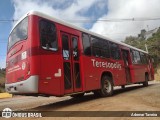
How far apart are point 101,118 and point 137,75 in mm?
11199

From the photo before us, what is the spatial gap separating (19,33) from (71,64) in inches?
92.7

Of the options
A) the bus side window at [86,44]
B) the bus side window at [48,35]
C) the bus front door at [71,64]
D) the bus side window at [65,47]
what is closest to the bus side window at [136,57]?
the bus side window at [86,44]

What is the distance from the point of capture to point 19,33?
9328 mm

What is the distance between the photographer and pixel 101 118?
627 cm

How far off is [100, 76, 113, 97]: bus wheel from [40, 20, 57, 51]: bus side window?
398cm

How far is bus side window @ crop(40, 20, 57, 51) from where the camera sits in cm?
848

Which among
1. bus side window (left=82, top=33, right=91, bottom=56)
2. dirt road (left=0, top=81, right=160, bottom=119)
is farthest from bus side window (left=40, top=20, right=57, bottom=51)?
dirt road (left=0, top=81, right=160, bottom=119)

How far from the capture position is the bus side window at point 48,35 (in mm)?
8484

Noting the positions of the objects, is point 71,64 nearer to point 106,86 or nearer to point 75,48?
point 75,48

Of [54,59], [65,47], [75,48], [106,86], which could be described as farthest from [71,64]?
[106,86]

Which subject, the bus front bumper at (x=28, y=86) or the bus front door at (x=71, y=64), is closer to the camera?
the bus front bumper at (x=28, y=86)

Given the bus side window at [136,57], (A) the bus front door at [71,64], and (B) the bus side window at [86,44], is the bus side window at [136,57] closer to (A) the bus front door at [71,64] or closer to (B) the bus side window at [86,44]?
(B) the bus side window at [86,44]

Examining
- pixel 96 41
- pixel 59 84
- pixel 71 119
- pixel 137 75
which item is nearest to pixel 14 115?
pixel 59 84

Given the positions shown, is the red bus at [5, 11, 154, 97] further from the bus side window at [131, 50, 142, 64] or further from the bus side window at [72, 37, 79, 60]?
the bus side window at [131, 50, 142, 64]
